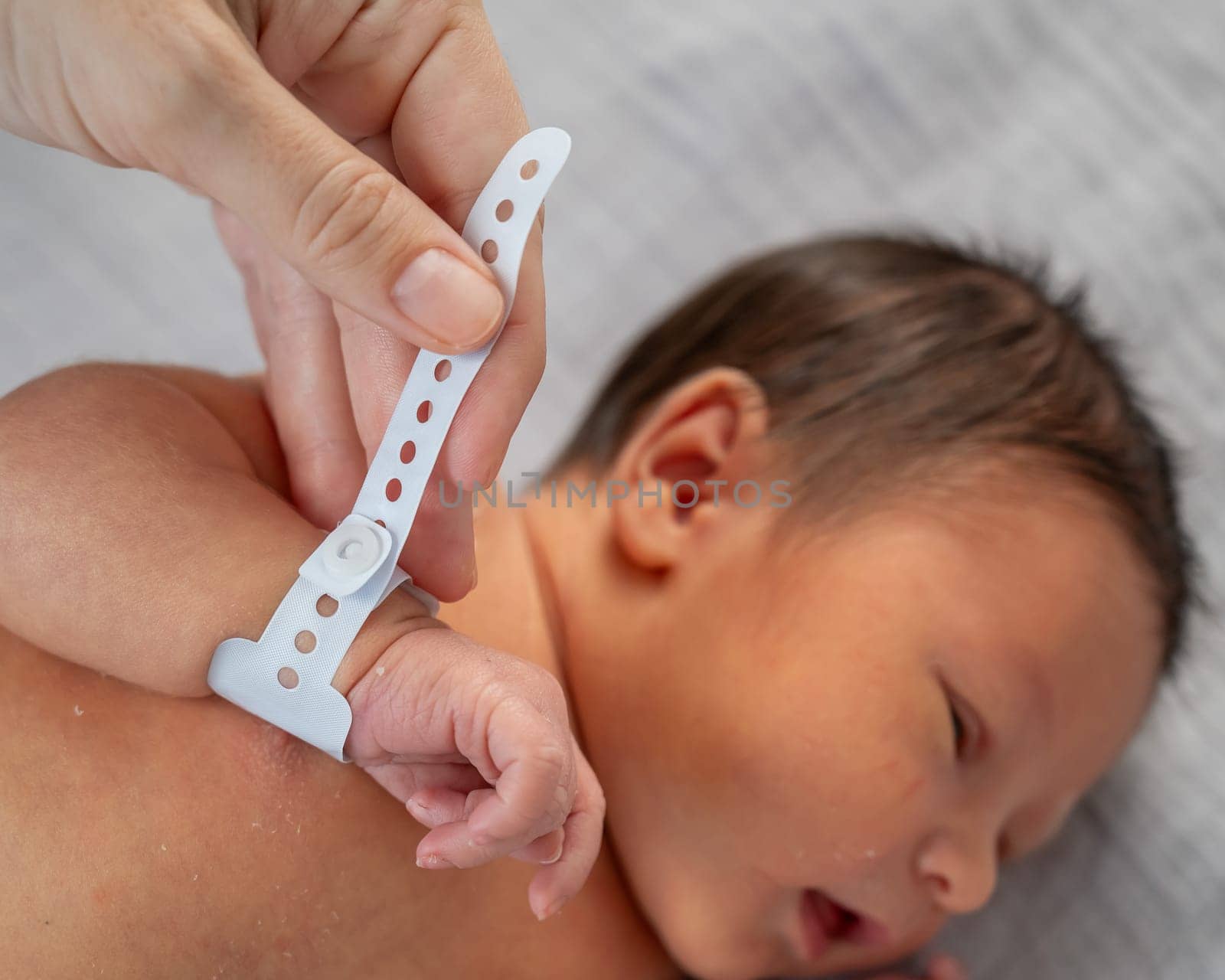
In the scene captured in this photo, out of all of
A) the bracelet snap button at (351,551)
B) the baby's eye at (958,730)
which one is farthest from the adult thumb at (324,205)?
the baby's eye at (958,730)

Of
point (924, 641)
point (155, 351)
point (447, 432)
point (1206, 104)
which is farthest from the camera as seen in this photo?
point (1206, 104)

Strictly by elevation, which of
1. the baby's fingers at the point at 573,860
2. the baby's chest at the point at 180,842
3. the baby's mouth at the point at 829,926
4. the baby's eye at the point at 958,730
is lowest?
the baby's chest at the point at 180,842

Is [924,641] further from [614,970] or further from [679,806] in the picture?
[614,970]

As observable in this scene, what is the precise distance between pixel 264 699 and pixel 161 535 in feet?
0.54

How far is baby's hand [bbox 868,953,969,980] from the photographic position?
1485 mm

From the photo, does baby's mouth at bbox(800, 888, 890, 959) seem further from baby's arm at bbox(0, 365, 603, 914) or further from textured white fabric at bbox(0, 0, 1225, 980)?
textured white fabric at bbox(0, 0, 1225, 980)

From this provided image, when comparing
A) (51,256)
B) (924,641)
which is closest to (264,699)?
(924,641)

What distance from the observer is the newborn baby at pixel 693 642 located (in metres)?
1.01

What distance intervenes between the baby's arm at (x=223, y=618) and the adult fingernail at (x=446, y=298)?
25 cm

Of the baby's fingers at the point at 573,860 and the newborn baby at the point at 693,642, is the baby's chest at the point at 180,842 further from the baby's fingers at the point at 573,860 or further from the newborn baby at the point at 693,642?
the baby's fingers at the point at 573,860

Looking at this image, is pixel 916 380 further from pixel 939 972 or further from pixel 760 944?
pixel 939 972

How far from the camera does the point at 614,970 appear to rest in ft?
4.22

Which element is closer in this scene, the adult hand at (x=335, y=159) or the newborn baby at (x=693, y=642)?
the adult hand at (x=335, y=159)


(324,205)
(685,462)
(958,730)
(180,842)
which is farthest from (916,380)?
(180,842)
